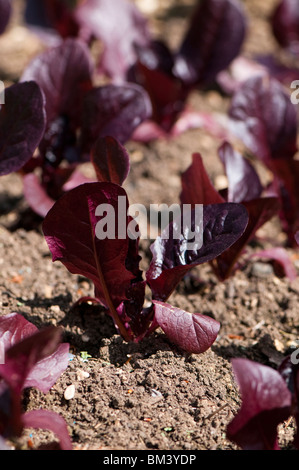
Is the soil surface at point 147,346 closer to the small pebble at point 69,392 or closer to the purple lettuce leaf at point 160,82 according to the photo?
the small pebble at point 69,392

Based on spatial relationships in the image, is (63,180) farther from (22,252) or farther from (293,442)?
(293,442)

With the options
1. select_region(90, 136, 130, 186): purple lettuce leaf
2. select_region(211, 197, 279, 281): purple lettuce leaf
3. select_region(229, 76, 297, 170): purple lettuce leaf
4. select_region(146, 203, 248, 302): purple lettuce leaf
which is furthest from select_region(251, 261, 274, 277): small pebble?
select_region(90, 136, 130, 186): purple lettuce leaf

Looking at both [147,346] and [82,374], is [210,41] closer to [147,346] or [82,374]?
[147,346]

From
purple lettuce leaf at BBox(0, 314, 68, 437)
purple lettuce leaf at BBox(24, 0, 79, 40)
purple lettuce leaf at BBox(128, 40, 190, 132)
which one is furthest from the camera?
purple lettuce leaf at BBox(24, 0, 79, 40)

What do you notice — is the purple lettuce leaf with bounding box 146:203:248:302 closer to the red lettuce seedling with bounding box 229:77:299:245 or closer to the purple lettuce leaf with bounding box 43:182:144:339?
the purple lettuce leaf with bounding box 43:182:144:339

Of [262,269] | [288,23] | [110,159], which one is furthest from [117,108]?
[288,23]
